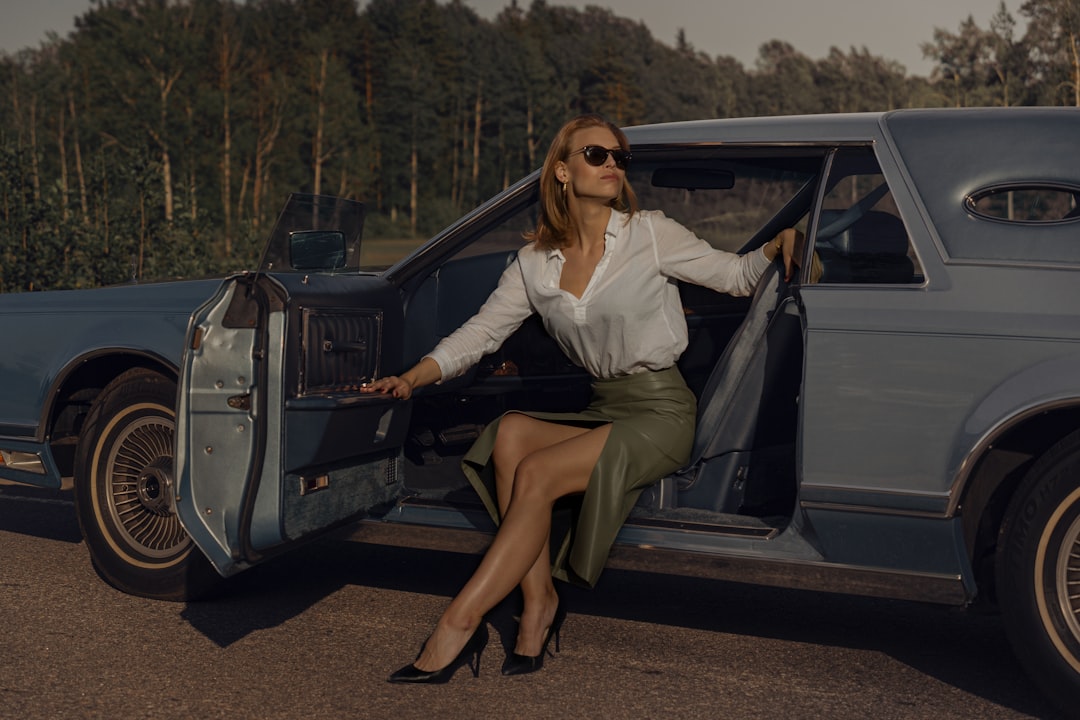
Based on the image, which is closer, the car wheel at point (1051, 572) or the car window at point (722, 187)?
the car wheel at point (1051, 572)

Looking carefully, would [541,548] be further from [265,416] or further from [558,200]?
[558,200]

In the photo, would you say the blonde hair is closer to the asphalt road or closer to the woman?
the woman

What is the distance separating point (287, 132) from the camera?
5603cm

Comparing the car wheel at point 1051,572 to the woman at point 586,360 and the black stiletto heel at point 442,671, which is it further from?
the black stiletto heel at point 442,671

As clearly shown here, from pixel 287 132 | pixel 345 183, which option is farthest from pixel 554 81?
pixel 287 132

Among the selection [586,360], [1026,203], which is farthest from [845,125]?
[586,360]

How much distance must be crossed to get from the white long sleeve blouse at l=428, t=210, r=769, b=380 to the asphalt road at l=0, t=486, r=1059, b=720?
101cm

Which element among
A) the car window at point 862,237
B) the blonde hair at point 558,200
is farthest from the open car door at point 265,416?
the car window at point 862,237

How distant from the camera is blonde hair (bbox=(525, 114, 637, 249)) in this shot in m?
4.56

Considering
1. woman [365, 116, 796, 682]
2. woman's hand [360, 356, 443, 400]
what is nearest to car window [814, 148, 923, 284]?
woman [365, 116, 796, 682]

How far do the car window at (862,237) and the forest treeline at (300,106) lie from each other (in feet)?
12.1

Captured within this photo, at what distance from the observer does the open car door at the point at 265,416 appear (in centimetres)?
416

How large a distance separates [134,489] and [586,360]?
76.9 inches

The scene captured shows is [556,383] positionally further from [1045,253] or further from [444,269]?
[1045,253]
